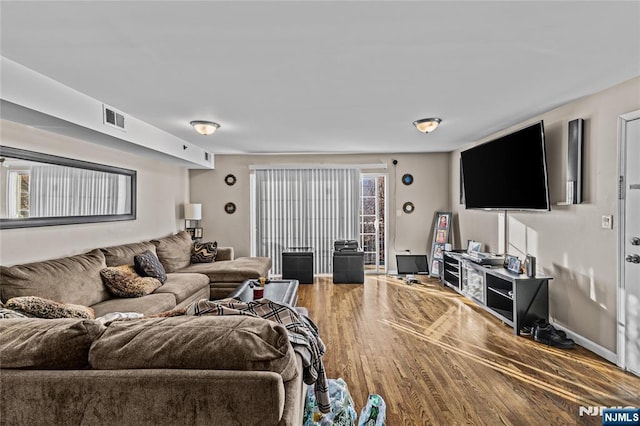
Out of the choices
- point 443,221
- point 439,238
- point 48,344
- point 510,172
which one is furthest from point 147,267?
point 443,221

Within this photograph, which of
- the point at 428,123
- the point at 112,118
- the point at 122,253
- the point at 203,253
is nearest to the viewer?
the point at 112,118

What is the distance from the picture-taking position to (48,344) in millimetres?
1319

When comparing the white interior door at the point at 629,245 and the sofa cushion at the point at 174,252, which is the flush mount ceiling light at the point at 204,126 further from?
the white interior door at the point at 629,245

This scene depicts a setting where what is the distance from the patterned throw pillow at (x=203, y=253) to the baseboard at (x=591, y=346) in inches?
183

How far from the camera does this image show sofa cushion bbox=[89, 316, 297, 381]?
51.0 inches

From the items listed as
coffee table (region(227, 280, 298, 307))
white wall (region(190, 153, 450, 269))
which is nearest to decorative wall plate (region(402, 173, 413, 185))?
white wall (region(190, 153, 450, 269))

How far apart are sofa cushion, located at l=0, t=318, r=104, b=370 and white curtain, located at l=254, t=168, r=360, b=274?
543cm

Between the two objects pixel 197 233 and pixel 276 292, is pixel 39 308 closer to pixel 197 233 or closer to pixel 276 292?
pixel 276 292

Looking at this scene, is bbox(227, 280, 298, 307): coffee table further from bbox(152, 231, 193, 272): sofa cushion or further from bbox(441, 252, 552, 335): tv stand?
bbox(441, 252, 552, 335): tv stand

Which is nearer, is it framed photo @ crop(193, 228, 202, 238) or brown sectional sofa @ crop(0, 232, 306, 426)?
brown sectional sofa @ crop(0, 232, 306, 426)

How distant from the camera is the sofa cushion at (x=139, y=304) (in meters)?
3.26

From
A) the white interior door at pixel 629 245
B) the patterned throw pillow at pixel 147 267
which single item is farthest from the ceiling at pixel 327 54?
the patterned throw pillow at pixel 147 267

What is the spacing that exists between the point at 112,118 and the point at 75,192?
3.25 feet

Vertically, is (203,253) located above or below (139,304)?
above
